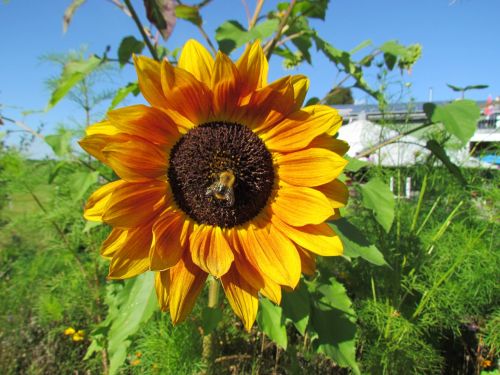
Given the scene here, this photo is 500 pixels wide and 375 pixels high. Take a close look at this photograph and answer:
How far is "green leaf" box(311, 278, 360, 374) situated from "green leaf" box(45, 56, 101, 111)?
118cm

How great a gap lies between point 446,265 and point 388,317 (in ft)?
1.58

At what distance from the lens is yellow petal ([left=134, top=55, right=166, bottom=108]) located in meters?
0.86

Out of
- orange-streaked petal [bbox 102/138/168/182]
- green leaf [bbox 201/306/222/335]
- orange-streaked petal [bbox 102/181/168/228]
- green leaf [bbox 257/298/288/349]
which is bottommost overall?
green leaf [bbox 257/298/288/349]

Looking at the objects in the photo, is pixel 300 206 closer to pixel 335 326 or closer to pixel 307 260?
pixel 307 260

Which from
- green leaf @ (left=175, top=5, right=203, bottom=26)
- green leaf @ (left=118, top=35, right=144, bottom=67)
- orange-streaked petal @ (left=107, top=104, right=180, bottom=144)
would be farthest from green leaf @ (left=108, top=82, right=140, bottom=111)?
orange-streaked petal @ (left=107, top=104, right=180, bottom=144)

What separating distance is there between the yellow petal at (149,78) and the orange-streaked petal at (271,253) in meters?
0.40

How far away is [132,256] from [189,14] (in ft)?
3.27

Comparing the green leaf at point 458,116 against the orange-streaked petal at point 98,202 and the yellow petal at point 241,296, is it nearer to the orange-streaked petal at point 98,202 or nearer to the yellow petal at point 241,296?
the yellow petal at point 241,296

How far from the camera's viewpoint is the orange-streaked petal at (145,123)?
875 millimetres

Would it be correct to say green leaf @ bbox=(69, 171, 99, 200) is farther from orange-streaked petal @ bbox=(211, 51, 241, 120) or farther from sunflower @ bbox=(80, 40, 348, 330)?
orange-streaked petal @ bbox=(211, 51, 241, 120)

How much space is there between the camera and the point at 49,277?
2.71m

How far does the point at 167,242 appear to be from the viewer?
0.97 m

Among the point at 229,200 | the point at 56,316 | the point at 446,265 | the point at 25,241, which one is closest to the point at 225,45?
the point at 229,200

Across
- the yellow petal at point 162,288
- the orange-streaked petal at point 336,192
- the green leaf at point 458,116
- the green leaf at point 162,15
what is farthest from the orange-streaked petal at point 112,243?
the green leaf at point 458,116
